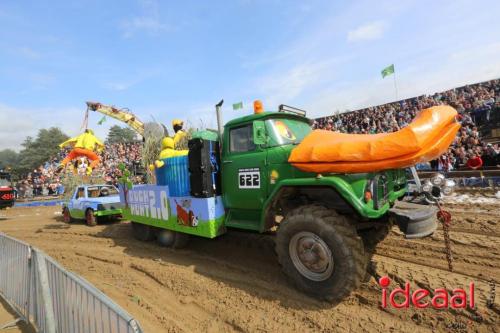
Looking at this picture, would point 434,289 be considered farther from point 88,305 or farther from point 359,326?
point 88,305

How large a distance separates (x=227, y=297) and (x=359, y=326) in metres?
1.75

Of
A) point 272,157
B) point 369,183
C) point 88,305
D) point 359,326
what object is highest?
point 272,157

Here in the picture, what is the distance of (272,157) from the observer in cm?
443

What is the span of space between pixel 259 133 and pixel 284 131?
1.65ft

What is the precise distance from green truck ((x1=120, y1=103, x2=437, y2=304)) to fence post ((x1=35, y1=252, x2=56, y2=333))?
2.34 metres

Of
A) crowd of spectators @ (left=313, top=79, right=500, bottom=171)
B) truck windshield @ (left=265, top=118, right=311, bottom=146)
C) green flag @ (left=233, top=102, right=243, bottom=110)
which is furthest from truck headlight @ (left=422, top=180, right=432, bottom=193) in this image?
green flag @ (left=233, top=102, right=243, bottom=110)

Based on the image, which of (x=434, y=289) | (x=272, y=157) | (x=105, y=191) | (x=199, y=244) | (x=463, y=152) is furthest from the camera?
(x=463, y=152)

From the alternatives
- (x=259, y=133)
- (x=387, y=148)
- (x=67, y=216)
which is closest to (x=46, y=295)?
(x=259, y=133)

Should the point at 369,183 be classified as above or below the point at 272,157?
below

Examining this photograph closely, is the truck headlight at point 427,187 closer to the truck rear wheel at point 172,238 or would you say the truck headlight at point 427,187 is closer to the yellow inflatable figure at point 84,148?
the truck rear wheel at point 172,238

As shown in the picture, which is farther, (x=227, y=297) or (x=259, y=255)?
(x=259, y=255)

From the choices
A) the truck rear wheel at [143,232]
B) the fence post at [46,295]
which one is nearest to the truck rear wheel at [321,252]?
the fence post at [46,295]

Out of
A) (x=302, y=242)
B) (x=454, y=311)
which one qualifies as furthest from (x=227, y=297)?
(x=454, y=311)

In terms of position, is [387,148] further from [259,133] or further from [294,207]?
[259,133]
